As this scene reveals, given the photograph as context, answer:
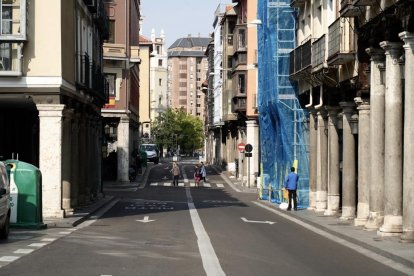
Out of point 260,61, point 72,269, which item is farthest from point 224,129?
point 72,269

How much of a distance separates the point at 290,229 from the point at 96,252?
378 inches

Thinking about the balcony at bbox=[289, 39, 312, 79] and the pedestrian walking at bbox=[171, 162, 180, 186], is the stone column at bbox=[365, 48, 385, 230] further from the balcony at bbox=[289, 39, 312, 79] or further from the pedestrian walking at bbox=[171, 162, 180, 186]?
the pedestrian walking at bbox=[171, 162, 180, 186]

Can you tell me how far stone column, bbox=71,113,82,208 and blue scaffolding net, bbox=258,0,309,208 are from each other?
416 inches

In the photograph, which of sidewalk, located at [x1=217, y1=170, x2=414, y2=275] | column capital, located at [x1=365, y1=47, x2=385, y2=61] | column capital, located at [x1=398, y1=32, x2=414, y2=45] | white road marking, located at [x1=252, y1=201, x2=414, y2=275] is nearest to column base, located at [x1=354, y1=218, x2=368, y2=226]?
sidewalk, located at [x1=217, y1=170, x2=414, y2=275]

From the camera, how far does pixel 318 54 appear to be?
32.0 meters

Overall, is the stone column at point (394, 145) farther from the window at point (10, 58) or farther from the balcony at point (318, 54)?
the window at point (10, 58)

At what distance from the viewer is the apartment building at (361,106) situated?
2122 cm

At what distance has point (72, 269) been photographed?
47.6ft

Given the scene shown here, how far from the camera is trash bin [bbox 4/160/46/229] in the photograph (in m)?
23.9

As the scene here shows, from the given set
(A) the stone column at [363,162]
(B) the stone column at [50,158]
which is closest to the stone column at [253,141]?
(B) the stone column at [50,158]

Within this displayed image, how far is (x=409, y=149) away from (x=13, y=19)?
12.9 meters

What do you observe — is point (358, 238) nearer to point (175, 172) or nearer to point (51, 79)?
point (51, 79)

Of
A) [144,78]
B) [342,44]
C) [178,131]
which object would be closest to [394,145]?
[342,44]

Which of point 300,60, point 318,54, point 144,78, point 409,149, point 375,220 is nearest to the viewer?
point 409,149
